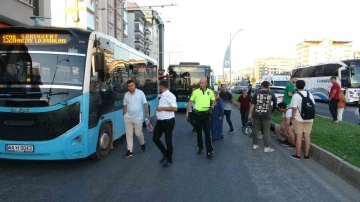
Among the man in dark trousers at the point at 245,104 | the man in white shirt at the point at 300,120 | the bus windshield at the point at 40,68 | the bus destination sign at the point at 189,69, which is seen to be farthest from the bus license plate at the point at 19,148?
the bus destination sign at the point at 189,69

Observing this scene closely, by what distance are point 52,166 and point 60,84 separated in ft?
5.62

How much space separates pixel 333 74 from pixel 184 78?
1518 cm

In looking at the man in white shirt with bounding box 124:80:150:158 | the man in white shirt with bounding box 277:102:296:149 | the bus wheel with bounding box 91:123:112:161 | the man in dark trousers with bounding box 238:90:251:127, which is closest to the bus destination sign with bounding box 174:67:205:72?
the man in dark trousers with bounding box 238:90:251:127

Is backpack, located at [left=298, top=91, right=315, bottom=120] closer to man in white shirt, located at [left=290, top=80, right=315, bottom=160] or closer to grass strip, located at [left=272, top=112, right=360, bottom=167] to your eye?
man in white shirt, located at [left=290, top=80, right=315, bottom=160]

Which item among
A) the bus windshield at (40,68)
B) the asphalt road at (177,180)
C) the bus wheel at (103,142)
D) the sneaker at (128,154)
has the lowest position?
the asphalt road at (177,180)

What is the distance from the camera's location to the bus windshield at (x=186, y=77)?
1930cm

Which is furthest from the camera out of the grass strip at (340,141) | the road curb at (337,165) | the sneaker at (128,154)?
the sneaker at (128,154)

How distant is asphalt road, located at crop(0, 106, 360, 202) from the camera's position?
487 centimetres

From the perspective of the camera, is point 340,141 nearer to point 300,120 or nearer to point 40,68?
point 300,120

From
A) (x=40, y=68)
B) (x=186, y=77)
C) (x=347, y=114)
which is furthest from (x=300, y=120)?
(x=347, y=114)

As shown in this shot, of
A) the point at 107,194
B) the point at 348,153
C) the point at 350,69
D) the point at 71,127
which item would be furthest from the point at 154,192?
the point at 350,69

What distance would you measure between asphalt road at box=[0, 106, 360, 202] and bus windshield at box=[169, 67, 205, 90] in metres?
11.6

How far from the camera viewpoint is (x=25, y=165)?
6512 mm

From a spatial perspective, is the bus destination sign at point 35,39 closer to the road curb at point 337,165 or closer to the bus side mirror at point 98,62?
the bus side mirror at point 98,62
